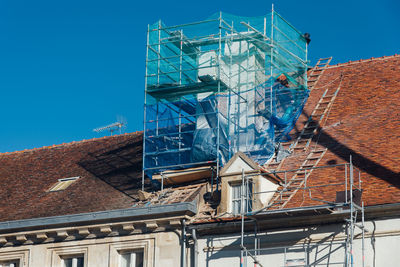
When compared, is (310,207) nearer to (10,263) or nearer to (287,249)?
(287,249)

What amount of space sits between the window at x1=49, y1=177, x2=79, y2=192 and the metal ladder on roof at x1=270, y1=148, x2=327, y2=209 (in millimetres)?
8641

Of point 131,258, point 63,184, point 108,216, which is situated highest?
point 63,184

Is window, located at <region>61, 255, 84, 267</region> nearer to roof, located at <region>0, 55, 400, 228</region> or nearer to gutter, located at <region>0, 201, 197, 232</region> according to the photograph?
gutter, located at <region>0, 201, 197, 232</region>

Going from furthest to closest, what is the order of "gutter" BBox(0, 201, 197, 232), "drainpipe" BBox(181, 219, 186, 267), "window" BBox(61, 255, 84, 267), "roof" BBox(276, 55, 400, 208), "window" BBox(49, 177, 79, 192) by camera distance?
"window" BBox(49, 177, 79, 192) < "window" BBox(61, 255, 84, 267) < "gutter" BBox(0, 201, 197, 232) < "drainpipe" BBox(181, 219, 186, 267) < "roof" BBox(276, 55, 400, 208)

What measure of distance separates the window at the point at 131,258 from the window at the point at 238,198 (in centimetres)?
316

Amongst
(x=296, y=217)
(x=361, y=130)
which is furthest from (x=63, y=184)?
(x=361, y=130)

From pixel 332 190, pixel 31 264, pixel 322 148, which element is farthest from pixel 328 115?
pixel 31 264

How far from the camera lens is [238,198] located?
27875 mm

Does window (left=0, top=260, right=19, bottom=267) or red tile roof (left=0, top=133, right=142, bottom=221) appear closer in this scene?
window (left=0, top=260, right=19, bottom=267)

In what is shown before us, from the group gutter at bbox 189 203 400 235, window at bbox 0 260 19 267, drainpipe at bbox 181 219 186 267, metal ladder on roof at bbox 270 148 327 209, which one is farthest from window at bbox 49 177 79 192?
metal ladder on roof at bbox 270 148 327 209

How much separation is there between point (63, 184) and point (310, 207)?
1120 centimetres

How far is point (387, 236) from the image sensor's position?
81.4ft

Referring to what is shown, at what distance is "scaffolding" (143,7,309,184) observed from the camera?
1192 inches

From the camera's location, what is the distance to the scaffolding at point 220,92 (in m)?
30.3
